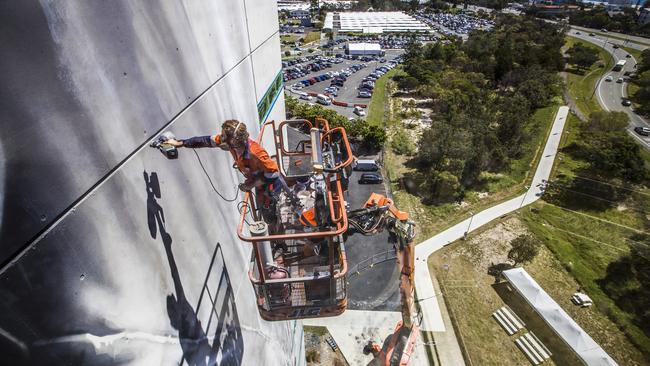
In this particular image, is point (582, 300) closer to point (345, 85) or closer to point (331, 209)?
point (331, 209)

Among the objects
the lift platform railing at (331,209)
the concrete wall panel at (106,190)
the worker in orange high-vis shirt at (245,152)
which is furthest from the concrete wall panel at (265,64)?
the worker in orange high-vis shirt at (245,152)

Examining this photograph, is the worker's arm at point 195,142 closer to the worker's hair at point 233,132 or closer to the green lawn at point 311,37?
the worker's hair at point 233,132

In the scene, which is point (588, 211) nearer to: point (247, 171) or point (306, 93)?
point (247, 171)

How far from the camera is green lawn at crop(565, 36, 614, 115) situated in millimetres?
49844

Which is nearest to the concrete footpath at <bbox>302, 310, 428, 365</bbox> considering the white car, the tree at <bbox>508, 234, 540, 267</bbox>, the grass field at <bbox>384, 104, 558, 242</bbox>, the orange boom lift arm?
the orange boom lift arm

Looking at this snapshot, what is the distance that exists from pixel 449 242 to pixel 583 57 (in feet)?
221

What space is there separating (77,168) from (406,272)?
10.2m

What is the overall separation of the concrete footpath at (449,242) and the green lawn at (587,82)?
52.7ft

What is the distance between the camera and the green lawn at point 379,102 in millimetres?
46528

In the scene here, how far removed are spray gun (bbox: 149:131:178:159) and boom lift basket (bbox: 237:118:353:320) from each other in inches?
60.0

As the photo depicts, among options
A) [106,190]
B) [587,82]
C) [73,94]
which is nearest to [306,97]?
[106,190]

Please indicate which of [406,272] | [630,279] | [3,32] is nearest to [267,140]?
[406,272]

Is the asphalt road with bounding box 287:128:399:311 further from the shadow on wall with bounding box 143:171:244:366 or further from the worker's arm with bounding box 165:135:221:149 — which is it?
the worker's arm with bounding box 165:135:221:149

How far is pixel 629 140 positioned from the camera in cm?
3247
